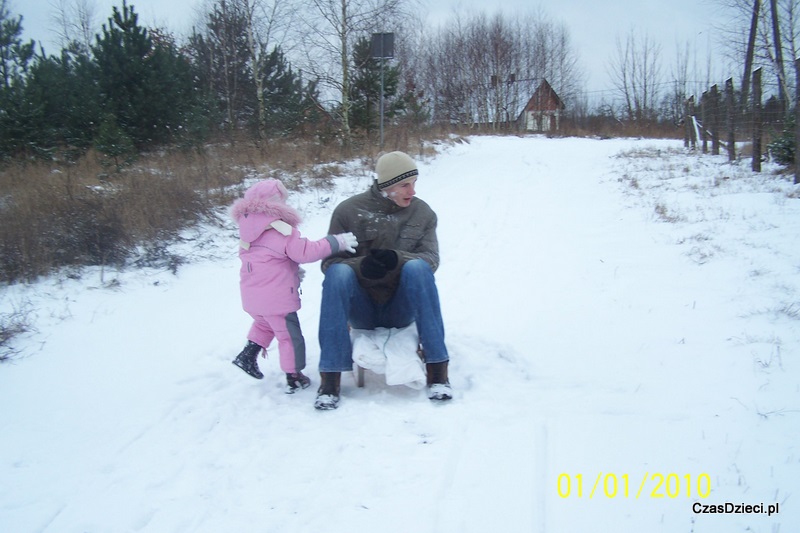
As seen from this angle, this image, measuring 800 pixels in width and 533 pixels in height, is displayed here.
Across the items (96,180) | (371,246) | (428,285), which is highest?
(96,180)

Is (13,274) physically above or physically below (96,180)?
below

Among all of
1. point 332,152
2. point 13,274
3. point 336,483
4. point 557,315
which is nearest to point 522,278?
point 557,315

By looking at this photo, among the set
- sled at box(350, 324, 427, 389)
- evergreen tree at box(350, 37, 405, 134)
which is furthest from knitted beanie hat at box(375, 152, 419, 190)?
evergreen tree at box(350, 37, 405, 134)

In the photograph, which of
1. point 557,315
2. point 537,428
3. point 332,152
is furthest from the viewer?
point 332,152

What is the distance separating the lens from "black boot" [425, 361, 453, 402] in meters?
2.69

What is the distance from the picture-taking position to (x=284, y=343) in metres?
2.90

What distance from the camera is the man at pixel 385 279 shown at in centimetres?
272

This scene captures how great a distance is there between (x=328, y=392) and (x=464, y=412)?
721 millimetres

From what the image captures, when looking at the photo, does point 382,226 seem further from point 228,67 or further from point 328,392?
point 228,67

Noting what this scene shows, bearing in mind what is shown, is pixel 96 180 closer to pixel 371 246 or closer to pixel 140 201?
pixel 140 201

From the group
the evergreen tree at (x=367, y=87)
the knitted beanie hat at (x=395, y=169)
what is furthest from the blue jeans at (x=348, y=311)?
the evergreen tree at (x=367, y=87)

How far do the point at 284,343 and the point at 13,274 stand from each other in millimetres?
3263

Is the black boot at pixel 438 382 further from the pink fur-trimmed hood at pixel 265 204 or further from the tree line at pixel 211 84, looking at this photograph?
the tree line at pixel 211 84
